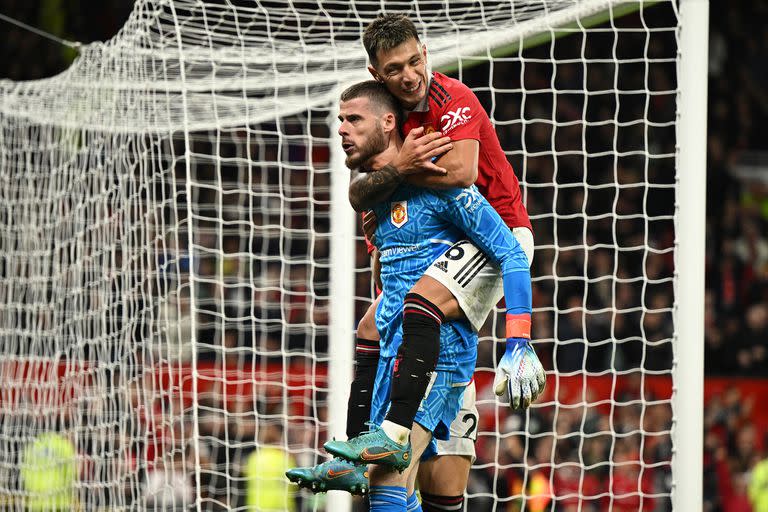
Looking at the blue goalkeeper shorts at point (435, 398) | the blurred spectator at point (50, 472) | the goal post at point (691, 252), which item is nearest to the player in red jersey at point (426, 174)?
the blue goalkeeper shorts at point (435, 398)

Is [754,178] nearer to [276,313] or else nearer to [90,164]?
[276,313]

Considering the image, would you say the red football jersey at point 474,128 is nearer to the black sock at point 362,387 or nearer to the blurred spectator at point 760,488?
the black sock at point 362,387

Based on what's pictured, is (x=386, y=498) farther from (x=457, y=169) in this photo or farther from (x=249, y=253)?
(x=249, y=253)

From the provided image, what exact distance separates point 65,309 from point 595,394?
4.36 metres

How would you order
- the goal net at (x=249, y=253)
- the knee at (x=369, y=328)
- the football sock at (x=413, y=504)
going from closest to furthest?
the football sock at (x=413, y=504) < the knee at (x=369, y=328) < the goal net at (x=249, y=253)

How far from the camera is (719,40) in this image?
42.8 feet

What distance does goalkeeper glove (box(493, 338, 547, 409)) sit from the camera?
313cm

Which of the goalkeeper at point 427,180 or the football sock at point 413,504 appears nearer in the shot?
the goalkeeper at point 427,180

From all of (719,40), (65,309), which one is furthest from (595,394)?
(719,40)

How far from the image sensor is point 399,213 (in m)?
3.35

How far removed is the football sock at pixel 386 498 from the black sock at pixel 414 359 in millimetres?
219

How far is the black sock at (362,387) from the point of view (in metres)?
3.54

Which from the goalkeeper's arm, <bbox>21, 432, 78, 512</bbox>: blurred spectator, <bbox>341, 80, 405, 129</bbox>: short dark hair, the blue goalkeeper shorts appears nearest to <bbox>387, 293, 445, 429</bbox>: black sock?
the blue goalkeeper shorts

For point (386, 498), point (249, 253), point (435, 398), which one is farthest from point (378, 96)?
point (249, 253)
